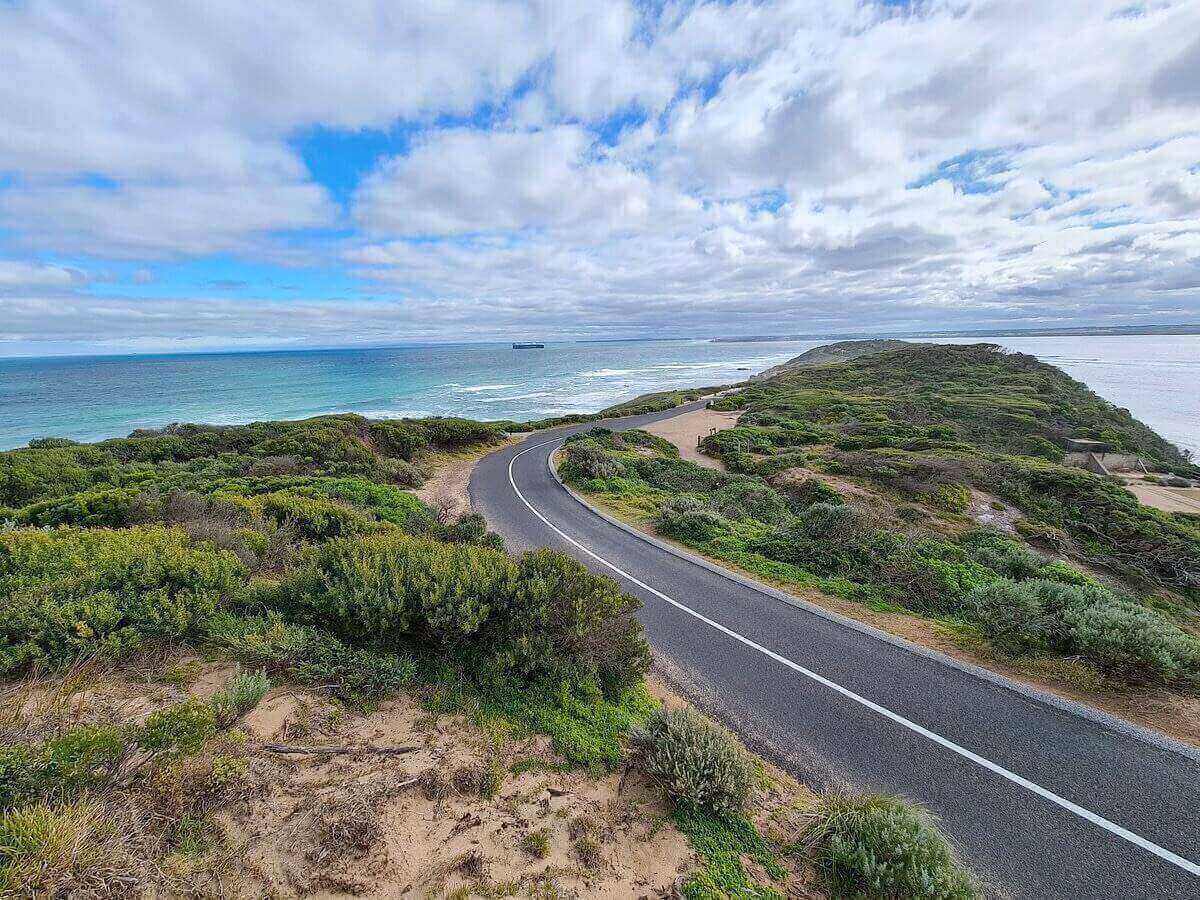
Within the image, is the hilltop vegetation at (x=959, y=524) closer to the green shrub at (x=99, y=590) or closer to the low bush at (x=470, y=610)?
the low bush at (x=470, y=610)

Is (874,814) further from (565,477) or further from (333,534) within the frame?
(565,477)

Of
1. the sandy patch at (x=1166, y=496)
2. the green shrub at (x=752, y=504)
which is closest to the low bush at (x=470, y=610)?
the green shrub at (x=752, y=504)

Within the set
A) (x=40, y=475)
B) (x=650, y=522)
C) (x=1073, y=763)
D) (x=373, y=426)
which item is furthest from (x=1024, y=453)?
(x=40, y=475)

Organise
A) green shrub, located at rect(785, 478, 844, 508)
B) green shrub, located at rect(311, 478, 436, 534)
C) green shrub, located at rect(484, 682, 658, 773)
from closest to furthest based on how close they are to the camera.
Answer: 1. green shrub, located at rect(484, 682, 658, 773)
2. green shrub, located at rect(311, 478, 436, 534)
3. green shrub, located at rect(785, 478, 844, 508)

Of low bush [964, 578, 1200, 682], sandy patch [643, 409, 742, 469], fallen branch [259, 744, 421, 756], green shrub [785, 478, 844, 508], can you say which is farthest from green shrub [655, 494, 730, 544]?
sandy patch [643, 409, 742, 469]

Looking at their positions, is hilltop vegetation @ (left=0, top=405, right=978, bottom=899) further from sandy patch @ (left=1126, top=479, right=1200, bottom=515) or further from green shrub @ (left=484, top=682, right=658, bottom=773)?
sandy patch @ (left=1126, top=479, right=1200, bottom=515)
